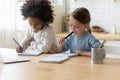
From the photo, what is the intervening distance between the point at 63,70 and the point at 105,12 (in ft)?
8.06

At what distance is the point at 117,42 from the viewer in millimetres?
3178

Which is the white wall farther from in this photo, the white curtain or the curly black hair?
the curly black hair

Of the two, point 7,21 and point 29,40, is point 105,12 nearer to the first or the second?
point 7,21

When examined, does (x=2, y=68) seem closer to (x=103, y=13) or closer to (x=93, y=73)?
Answer: (x=93, y=73)

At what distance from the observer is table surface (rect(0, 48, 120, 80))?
4.27 ft

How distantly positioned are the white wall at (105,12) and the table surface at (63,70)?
2.04 m

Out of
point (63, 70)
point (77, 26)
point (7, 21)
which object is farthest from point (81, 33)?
point (7, 21)

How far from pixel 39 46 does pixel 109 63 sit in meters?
0.72

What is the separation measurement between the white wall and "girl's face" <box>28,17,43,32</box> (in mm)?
1672

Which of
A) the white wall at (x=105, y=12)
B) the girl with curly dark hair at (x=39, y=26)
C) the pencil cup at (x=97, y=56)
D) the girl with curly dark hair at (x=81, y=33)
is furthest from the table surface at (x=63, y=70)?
the white wall at (x=105, y=12)

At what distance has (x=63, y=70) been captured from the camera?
145 cm

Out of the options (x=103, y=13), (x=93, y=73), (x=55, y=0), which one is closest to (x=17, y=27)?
(x=55, y=0)

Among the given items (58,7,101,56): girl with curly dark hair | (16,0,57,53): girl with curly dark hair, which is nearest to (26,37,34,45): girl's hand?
(16,0,57,53): girl with curly dark hair

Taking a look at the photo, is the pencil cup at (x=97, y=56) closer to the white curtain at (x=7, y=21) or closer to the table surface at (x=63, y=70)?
the table surface at (x=63, y=70)
